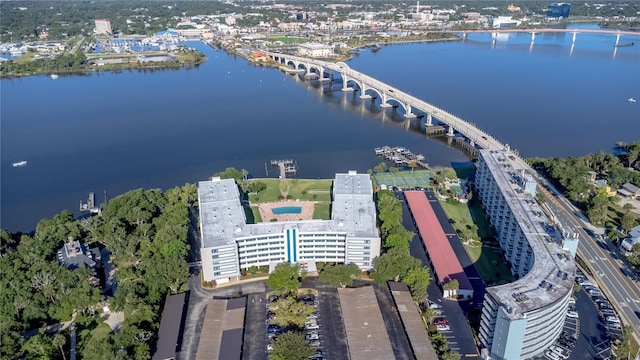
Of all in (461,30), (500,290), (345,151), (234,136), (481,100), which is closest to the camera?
(500,290)

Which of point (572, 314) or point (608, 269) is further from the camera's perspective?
point (608, 269)

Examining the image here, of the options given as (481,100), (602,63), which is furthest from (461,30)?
(481,100)

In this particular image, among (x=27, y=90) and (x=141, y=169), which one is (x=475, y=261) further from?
(x=27, y=90)

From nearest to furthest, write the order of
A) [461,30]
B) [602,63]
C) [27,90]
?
1. [27,90]
2. [602,63]
3. [461,30]

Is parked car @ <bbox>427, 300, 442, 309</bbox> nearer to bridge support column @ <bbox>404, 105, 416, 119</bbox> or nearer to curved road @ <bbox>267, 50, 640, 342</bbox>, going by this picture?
curved road @ <bbox>267, 50, 640, 342</bbox>

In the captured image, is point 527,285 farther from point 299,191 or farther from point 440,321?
point 299,191

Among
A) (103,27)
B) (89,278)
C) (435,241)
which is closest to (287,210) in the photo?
(435,241)

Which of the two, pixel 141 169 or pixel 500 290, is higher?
pixel 500 290
